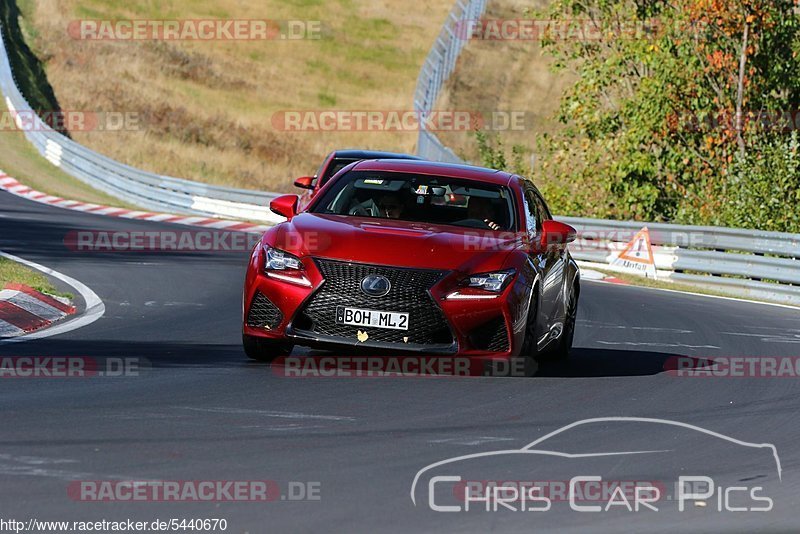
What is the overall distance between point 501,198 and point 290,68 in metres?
62.1

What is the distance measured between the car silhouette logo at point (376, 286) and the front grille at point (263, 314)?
0.63 meters

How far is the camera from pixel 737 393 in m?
10.5

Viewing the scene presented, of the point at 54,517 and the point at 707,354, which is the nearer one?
the point at 54,517

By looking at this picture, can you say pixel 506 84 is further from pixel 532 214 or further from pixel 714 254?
pixel 532 214

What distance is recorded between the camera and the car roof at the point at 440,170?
38.1 feet

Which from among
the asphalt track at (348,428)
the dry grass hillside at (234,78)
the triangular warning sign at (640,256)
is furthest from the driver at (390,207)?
the dry grass hillside at (234,78)

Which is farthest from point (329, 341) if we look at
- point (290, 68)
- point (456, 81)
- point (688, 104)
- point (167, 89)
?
point (290, 68)

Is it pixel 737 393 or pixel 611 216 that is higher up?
pixel 737 393

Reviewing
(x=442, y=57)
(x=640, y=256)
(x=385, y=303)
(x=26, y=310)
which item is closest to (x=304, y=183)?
(x=26, y=310)

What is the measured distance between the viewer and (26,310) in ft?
41.2

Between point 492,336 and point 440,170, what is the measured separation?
6.67ft

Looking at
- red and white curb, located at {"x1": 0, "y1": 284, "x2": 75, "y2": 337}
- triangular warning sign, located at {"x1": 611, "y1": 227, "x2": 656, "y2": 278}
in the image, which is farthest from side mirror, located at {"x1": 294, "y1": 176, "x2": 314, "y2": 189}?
triangular warning sign, located at {"x1": 611, "y1": 227, "x2": 656, "y2": 278}

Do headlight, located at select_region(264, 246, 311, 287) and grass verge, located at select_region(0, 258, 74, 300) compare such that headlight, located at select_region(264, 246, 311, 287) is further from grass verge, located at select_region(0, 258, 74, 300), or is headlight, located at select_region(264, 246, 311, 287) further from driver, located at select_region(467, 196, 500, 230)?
grass verge, located at select_region(0, 258, 74, 300)

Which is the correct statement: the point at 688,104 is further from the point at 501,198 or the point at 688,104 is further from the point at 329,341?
the point at 329,341
